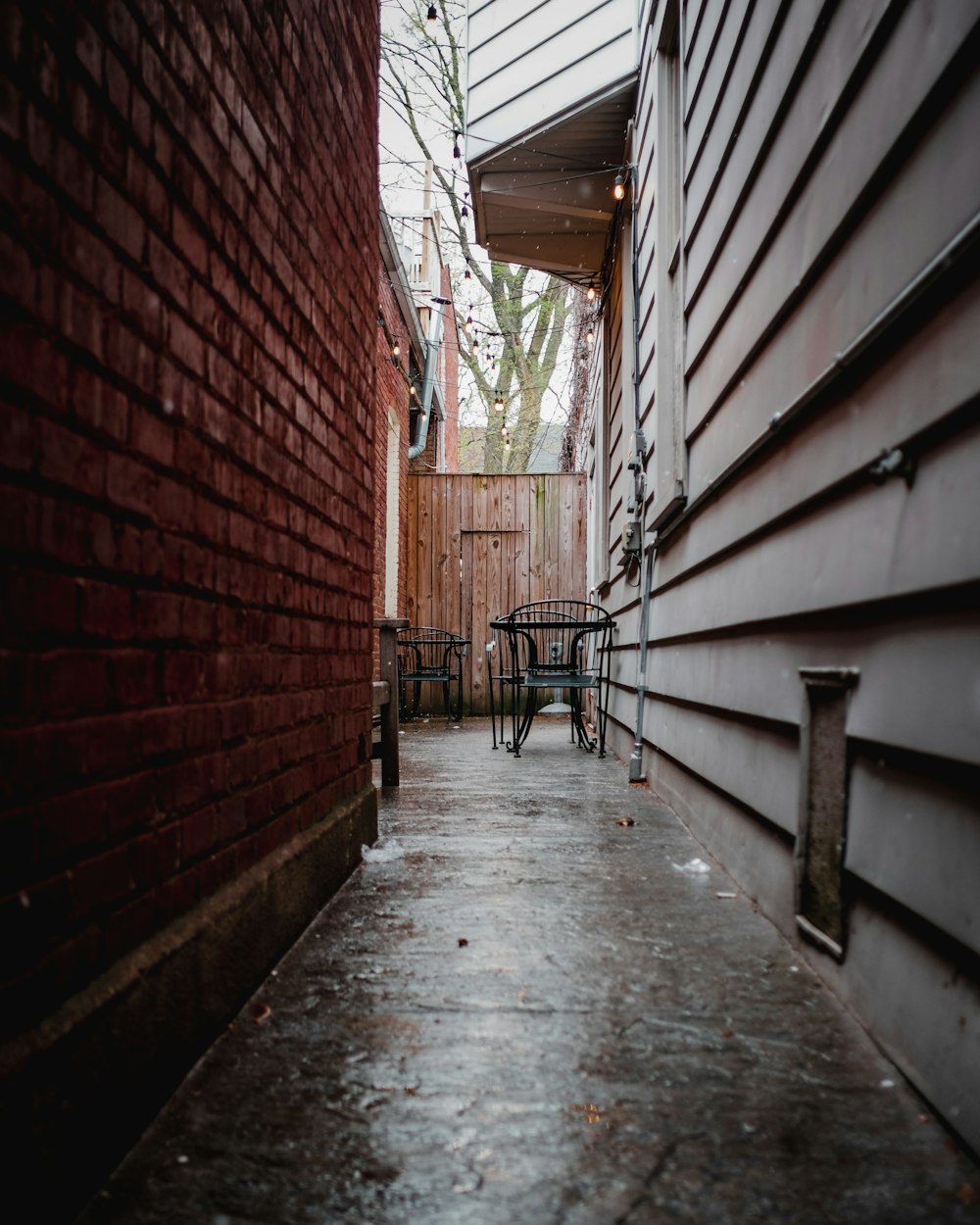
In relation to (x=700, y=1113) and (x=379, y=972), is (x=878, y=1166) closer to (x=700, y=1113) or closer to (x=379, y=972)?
(x=700, y=1113)

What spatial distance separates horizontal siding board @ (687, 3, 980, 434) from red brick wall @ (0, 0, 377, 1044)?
3.56 ft

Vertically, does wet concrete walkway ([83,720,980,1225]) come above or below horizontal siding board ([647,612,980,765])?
below

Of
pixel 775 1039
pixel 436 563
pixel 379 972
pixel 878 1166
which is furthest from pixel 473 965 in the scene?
pixel 436 563

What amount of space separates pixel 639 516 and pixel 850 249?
288cm

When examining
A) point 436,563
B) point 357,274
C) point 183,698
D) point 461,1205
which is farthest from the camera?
point 436,563

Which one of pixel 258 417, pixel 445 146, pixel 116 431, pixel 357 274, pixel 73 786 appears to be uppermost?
pixel 445 146

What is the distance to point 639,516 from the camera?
4.32 m

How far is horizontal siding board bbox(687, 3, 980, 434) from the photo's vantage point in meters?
1.07

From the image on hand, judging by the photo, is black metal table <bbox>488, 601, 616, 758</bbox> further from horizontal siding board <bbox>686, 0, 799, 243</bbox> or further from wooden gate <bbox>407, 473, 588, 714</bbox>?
horizontal siding board <bbox>686, 0, 799, 243</bbox>

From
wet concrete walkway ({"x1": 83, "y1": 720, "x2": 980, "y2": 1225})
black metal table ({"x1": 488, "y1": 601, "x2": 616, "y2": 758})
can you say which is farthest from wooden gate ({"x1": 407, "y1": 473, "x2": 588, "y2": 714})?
wet concrete walkway ({"x1": 83, "y1": 720, "x2": 980, "y2": 1225})

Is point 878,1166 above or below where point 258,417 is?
below

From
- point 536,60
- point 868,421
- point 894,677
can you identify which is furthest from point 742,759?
point 536,60

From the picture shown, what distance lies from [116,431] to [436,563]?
7.55m

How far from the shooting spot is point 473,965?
1.62 metres
